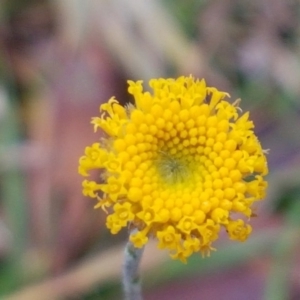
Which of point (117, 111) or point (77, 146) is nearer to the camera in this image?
point (117, 111)

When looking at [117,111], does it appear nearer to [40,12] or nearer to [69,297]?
[69,297]

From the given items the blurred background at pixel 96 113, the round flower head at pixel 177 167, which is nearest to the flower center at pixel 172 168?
the round flower head at pixel 177 167

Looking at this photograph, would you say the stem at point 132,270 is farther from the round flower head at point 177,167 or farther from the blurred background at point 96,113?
the blurred background at point 96,113

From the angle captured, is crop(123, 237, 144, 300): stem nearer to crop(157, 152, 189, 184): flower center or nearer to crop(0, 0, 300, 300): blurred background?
crop(157, 152, 189, 184): flower center

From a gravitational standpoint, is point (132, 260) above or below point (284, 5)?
below

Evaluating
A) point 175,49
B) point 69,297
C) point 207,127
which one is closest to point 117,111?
point 207,127

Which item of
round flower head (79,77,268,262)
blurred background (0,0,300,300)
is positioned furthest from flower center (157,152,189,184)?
blurred background (0,0,300,300)
